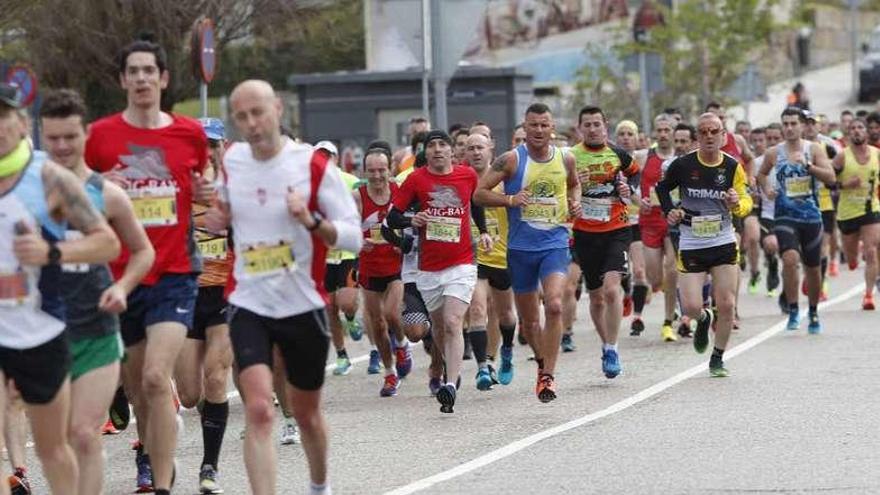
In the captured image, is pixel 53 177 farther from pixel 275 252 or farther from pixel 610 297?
pixel 610 297

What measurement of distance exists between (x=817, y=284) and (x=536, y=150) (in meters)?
5.57

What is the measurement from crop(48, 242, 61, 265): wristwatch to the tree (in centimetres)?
3700

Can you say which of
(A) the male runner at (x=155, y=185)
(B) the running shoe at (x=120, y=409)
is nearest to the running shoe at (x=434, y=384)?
(B) the running shoe at (x=120, y=409)

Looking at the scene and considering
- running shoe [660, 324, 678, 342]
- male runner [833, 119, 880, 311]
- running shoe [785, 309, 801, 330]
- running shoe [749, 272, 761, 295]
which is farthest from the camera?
running shoe [749, 272, 761, 295]

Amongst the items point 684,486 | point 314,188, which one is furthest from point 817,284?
point 314,188

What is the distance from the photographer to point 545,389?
14.2m

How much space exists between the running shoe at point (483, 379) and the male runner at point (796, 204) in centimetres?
522

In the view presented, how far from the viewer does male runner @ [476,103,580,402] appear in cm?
1466

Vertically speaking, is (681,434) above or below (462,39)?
below

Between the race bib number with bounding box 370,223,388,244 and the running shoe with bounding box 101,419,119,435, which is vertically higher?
the race bib number with bounding box 370,223,388,244

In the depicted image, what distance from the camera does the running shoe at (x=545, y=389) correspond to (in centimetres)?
1423

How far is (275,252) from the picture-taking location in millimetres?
9148

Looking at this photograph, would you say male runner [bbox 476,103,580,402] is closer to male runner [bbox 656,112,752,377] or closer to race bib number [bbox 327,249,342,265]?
male runner [bbox 656,112,752,377]

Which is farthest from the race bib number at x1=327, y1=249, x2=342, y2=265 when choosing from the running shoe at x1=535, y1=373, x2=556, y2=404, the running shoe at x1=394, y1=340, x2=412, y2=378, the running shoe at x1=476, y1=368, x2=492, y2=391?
the running shoe at x1=535, y1=373, x2=556, y2=404
